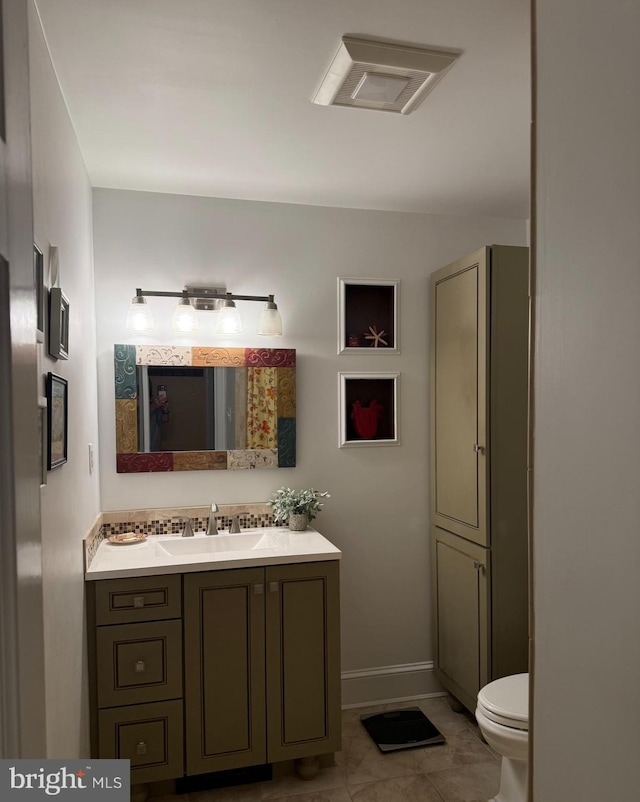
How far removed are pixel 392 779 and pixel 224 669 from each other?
84 centimetres

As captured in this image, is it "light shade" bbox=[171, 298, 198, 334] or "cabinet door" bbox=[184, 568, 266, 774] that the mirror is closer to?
"light shade" bbox=[171, 298, 198, 334]

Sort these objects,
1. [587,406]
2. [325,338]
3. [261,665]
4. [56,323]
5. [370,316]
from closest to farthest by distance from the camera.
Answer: [587,406] < [56,323] < [261,665] < [325,338] < [370,316]

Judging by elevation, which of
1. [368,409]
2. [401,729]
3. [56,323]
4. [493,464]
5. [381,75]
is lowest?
[401,729]

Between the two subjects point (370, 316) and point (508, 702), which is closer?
point (508, 702)

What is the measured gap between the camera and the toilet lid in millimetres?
2070

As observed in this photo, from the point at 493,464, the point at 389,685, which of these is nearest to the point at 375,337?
the point at 493,464

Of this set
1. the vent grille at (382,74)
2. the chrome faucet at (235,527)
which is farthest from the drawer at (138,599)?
the vent grille at (382,74)

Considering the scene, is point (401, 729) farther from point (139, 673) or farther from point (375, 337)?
point (375, 337)

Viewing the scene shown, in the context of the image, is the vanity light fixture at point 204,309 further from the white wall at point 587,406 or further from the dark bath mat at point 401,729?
the dark bath mat at point 401,729

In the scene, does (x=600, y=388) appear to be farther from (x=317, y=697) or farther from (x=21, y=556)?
(x=317, y=697)

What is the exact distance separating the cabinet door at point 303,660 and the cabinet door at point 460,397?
2.49 ft

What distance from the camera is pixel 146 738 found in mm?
2361

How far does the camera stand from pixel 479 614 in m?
2.78

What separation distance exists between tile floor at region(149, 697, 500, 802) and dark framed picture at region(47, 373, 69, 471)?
157 cm
